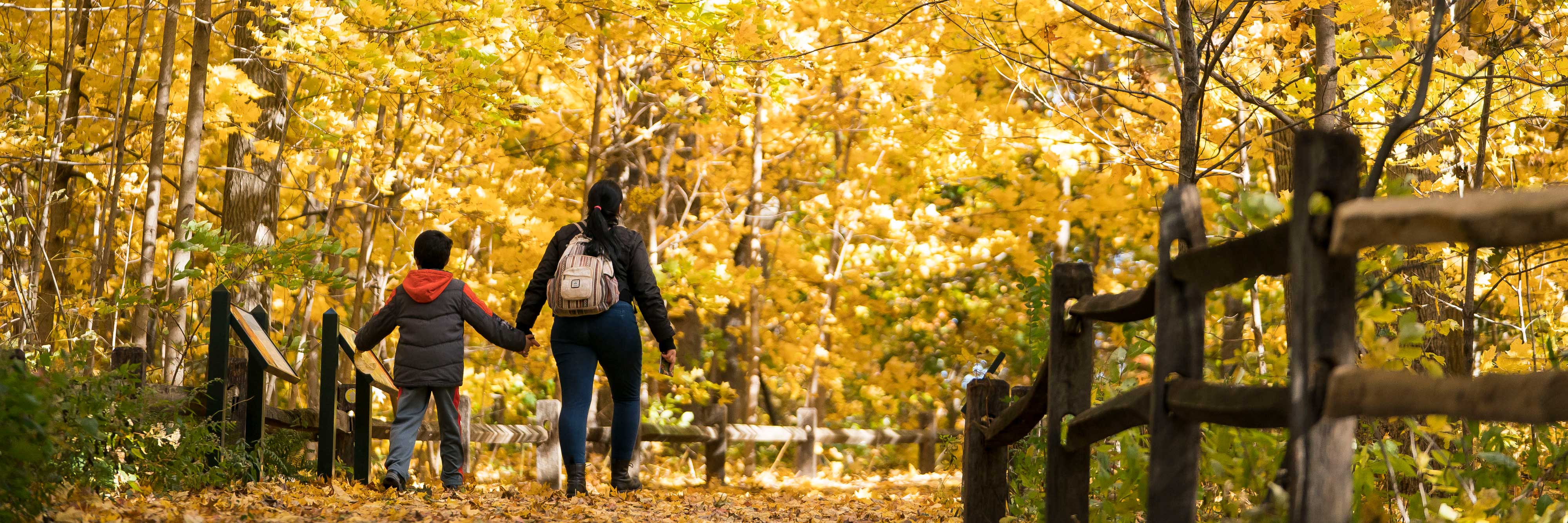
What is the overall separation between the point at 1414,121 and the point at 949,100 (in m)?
8.49

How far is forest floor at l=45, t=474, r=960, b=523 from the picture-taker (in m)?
4.45

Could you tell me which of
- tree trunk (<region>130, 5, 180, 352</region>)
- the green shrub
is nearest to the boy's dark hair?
the green shrub

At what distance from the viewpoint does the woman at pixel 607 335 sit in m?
6.15

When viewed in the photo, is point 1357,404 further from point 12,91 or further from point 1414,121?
point 12,91

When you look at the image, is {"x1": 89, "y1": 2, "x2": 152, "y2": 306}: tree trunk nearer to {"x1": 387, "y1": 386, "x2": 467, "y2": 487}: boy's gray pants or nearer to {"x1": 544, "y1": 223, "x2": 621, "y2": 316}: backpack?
{"x1": 387, "y1": 386, "x2": 467, "y2": 487}: boy's gray pants

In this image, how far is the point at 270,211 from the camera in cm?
891

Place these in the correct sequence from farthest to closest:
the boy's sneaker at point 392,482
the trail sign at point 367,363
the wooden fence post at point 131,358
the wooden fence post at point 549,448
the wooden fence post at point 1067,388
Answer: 1. the wooden fence post at point 549,448
2. the trail sign at point 367,363
3. the boy's sneaker at point 392,482
4. the wooden fence post at point 131,358
5. the wooden fence post at point 1067,388

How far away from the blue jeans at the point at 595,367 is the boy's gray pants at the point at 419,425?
53cm

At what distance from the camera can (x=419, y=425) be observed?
20.7 ft

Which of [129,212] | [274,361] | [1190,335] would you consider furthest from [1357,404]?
[129,212]

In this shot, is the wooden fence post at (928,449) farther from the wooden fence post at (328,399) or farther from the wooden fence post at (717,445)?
the wooden fence post at (328,399)

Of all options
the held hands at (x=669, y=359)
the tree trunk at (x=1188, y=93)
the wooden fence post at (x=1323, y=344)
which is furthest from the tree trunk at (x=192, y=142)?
the wooden fence post at (x=1323, y=344)

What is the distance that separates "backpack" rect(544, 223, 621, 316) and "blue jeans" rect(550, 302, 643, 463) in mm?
90

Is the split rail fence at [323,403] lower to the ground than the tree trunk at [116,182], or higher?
lower
